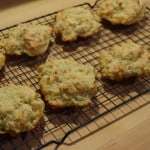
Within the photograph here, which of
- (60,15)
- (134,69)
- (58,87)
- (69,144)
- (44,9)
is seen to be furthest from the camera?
(44,9)

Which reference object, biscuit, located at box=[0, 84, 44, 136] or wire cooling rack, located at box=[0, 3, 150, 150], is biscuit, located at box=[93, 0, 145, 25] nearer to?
wire cooling rack, located at box=[0, 3, 150, 150]

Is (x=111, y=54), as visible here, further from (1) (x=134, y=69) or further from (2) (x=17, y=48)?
(2) (x=17, y=48)

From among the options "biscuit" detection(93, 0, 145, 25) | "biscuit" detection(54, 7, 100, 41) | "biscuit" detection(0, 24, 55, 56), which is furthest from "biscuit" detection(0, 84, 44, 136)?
"biscuit" detection(93, 0, 145, 25)

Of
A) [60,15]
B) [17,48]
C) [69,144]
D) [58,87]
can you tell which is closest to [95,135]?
[69,144]

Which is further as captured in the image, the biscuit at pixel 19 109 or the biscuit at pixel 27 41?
the biscuit at pixel 27 41

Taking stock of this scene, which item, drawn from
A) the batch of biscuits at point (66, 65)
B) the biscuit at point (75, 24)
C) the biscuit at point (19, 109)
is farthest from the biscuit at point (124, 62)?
the biscuit at point (19, 109)

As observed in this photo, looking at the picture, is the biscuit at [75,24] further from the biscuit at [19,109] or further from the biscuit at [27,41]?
the biscuit at [19,109]
